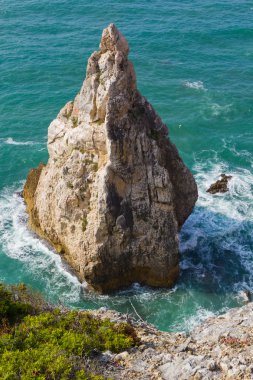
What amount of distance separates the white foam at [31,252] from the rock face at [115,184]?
1.46 metres

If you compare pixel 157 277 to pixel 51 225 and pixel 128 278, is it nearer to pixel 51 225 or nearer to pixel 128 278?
pixel 128 278

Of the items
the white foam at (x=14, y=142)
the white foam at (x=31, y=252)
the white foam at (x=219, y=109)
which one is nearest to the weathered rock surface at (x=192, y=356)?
the white foam at (x=31, y=252)

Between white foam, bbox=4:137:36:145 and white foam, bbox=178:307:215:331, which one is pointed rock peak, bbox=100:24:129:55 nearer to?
white foam, bbox=178:307:215:331

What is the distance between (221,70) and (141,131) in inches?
1455

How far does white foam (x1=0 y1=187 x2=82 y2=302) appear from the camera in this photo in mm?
39891

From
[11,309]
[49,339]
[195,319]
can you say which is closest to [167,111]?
[195,319]

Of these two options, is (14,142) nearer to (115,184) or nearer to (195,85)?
(115,184)

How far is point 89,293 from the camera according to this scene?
3916 centimetres

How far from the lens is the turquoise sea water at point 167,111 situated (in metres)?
39.7

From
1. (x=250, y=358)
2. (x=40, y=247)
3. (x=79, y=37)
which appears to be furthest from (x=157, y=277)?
(x=79, y=37)

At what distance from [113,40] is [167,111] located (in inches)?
1042

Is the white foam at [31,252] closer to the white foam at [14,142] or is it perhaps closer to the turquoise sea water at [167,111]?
the turquoise sea water at [167,111]

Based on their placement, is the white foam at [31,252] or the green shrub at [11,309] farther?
the white foam at [31,252]

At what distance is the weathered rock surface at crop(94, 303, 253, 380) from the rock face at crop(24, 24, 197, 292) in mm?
10499
